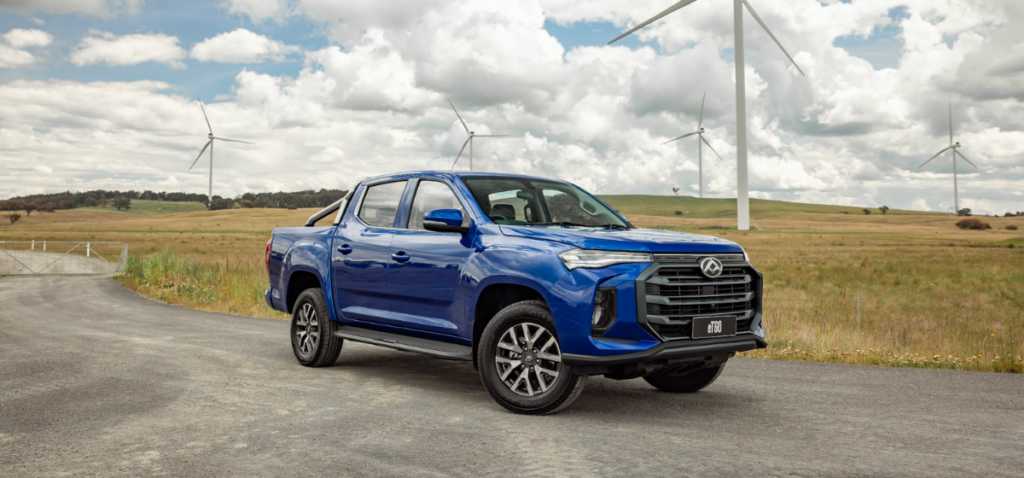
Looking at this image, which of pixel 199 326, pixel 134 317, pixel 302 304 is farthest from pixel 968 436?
pixel 134 317

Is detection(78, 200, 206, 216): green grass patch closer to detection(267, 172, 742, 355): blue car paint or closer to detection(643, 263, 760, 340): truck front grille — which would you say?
detection(267, 172, 742, 355): blue car paint

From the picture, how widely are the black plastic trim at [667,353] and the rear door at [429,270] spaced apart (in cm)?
120

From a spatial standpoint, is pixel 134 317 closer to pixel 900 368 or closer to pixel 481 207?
pixel 481 207

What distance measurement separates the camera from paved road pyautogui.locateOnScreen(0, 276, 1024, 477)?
4.75 m

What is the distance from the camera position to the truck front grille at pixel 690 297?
18.8 feet

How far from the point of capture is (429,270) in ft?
22.6

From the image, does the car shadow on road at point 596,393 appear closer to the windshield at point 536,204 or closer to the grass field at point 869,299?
the windshield at point 536,204

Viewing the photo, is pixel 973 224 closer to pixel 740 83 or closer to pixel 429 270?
pixel 740 83

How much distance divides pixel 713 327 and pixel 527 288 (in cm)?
144

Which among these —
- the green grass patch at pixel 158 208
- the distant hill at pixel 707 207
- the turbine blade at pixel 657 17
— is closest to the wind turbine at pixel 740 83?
the turbine blade at pixel 657 17

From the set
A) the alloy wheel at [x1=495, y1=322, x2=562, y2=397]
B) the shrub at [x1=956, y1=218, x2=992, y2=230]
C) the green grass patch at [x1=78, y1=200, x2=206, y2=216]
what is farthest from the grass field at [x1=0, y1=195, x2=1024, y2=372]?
the green grass patch at [x1=78, y1=200, x2=206, y2=216]

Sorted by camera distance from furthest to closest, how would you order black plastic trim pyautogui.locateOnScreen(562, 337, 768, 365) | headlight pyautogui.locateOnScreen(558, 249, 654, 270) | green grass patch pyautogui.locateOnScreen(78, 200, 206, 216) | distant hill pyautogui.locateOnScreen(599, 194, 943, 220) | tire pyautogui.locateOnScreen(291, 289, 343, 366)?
distant hill pyautogui.locateOnScreen(599, 194, 943, 220)
green grass patch pyautogui.locateOnScreen(78, 200, 206, 216)
tire pyautogui.locateOnScreen(291, 289, 343, 366)
headlight pyautogui.locateOnScreen(558, 249, 654, 270)
black plastic trim pyautogui.locateOnScreen(562, 337, 768, 365)

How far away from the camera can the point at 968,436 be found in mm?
5551

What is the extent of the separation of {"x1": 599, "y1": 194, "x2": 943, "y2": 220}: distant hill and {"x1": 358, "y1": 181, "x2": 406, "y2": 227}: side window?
5108 inches
